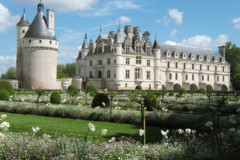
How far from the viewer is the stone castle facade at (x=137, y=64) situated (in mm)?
37447

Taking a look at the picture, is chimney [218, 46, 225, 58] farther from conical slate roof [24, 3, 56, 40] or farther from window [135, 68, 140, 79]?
conical slate roof [24, 3, 56, 40]

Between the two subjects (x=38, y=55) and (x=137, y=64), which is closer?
(x=38, y=55)

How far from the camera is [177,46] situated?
46875mm

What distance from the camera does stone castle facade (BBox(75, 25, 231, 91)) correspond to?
3745 centimetres

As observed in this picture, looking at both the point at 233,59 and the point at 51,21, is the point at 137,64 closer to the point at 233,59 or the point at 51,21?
the point at 51,21

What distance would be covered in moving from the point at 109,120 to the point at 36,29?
2596cm

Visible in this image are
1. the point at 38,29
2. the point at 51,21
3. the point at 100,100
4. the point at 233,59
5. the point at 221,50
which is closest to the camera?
the point at 100,100

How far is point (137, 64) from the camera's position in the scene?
38844 millimetres

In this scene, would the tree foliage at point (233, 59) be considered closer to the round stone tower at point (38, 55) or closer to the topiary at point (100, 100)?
the round stone tower at point (38, 55)

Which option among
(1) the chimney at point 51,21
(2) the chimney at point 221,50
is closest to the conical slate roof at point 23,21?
(1) the chimney at point 51,21

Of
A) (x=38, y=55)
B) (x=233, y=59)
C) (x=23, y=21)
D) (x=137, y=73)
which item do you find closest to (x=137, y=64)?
(x=137, y=73)

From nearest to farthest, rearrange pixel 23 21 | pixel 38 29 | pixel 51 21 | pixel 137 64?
pixel 38 29, pixel 51 21, pixel 23 21, pixel 137 64

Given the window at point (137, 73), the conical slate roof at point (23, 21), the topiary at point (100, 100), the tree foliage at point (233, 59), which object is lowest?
the topiary at point (100, 100)

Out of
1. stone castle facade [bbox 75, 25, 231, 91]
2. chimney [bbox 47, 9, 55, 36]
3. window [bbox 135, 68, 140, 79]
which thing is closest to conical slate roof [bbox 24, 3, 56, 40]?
chimney [bbox 47, 9, 55, 36]
